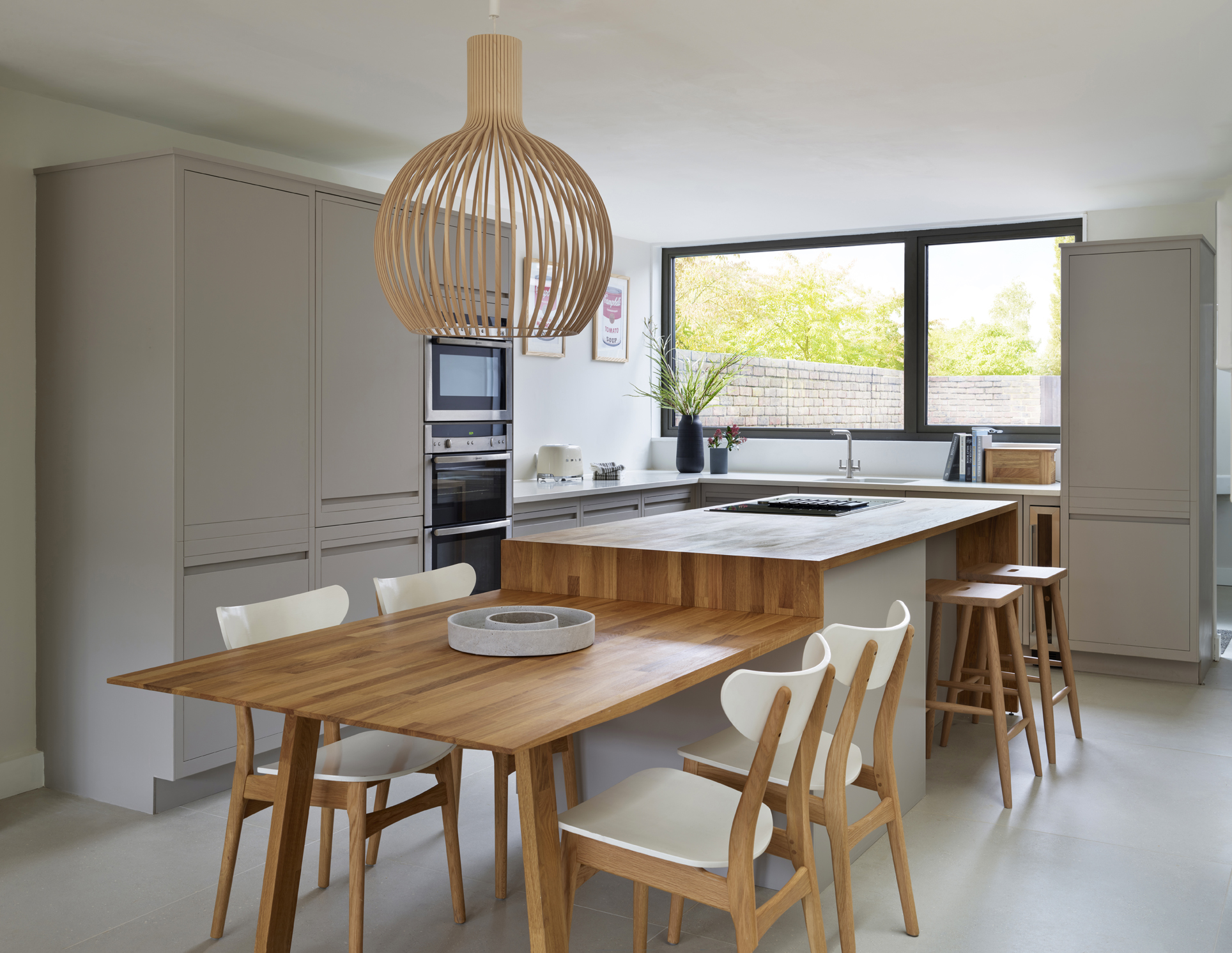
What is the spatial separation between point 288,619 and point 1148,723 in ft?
11.6

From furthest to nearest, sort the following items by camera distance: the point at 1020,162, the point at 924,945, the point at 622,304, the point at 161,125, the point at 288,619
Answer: the point at 622,304 → the point at 1020,162 → the point at 161,125 → the point at 288,619 → the point at 924,945

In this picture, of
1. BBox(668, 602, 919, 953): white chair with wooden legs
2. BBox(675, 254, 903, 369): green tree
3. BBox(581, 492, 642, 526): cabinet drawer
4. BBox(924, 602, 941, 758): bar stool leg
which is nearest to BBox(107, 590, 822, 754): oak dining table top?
BBox(668, 602, 919, 953): white chair with wooden legs

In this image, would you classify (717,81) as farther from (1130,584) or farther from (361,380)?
(1130,584)

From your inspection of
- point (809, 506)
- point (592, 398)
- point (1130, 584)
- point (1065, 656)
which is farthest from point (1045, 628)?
point (592, 398)

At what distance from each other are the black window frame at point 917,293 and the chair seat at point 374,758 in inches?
177

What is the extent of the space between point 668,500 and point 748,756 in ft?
12.3

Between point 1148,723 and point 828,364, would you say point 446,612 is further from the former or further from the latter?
point 828,364

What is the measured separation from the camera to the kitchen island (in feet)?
8.74

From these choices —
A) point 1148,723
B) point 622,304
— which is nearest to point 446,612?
point 1148,723

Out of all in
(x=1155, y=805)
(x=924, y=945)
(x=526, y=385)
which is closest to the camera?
(x=924, y=945)

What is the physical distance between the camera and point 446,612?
265cm

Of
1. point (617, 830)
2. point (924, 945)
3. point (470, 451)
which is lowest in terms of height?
point (924, 945)

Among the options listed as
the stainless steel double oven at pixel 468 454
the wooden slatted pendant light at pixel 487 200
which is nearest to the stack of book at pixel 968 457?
the stainless steel double oven at pixel 468 454

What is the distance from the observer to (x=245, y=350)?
11.6 feet
